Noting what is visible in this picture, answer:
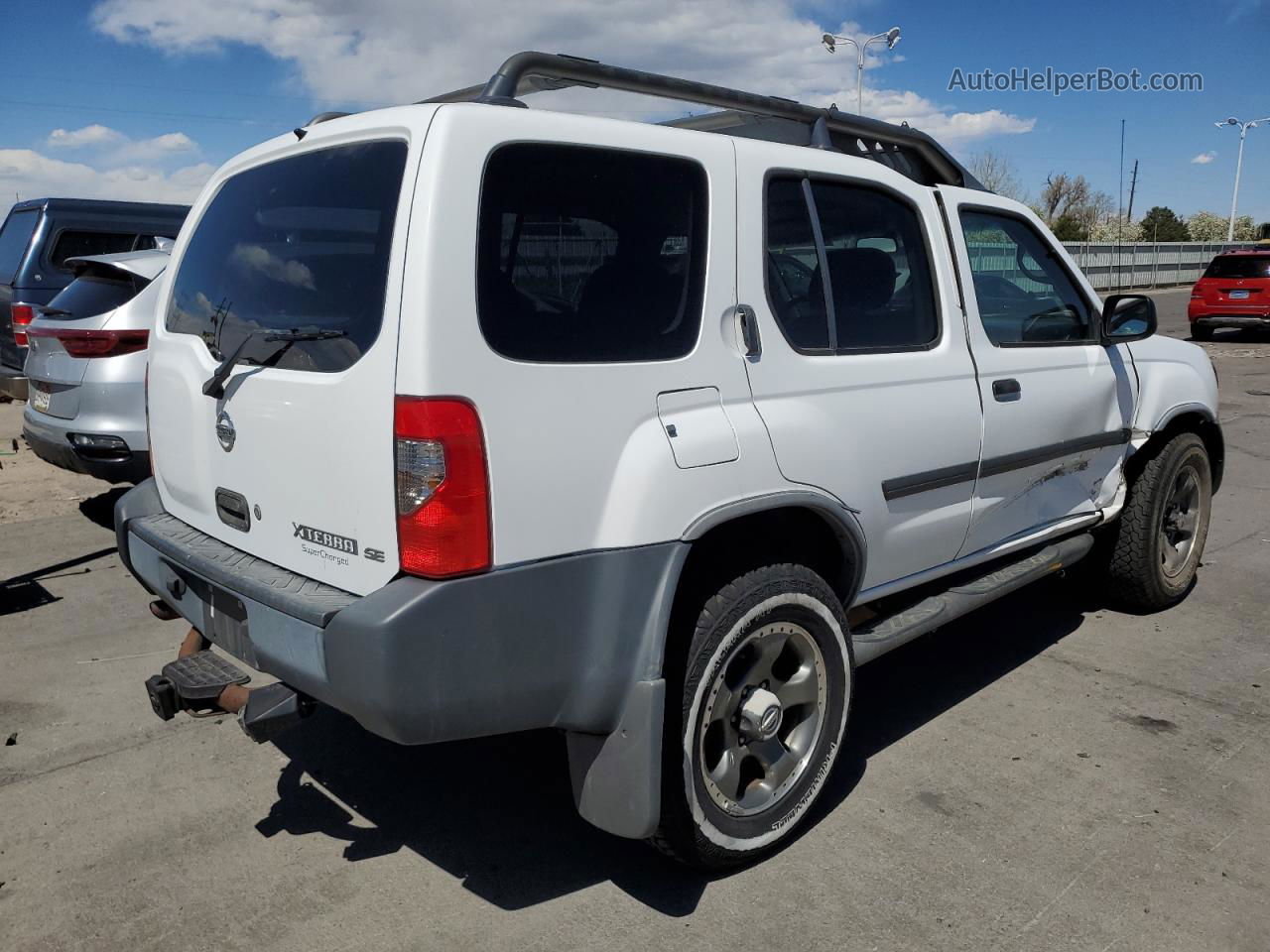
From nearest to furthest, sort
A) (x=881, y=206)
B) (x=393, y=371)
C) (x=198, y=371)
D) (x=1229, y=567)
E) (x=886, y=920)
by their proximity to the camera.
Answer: (x=393, y=371) < (x=886, y=920) < (x=198, y=371) < (x=881, y=206) < (x=1229, y=567)

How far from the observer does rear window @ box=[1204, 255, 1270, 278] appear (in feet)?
61.8

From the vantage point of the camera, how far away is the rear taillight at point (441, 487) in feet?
7.47

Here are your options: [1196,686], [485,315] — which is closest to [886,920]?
[485,315]

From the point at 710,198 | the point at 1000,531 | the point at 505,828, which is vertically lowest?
the point at 505,828

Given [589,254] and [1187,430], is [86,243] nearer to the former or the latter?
[589,254]

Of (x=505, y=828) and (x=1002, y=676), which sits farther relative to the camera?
(x=1002, y=676)

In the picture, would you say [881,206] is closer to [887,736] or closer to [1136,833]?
[887,736]

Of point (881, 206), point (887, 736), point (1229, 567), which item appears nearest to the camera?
point (881, 206)

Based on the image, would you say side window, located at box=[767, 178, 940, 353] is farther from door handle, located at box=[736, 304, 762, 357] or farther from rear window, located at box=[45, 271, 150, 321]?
rear window, located at box=[45, 271, 150, 321]

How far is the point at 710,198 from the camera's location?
9.27 ft

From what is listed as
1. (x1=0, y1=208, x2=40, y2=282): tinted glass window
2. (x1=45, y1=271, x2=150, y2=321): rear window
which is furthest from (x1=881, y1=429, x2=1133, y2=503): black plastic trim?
(x1=0, y1=208, x2=40, y2=282): tinted glass window

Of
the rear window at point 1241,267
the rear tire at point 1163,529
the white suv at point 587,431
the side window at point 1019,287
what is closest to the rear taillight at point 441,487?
the white suv at point 587,431

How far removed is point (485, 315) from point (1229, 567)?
5.19m

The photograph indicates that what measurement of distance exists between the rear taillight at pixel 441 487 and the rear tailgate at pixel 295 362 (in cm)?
5
